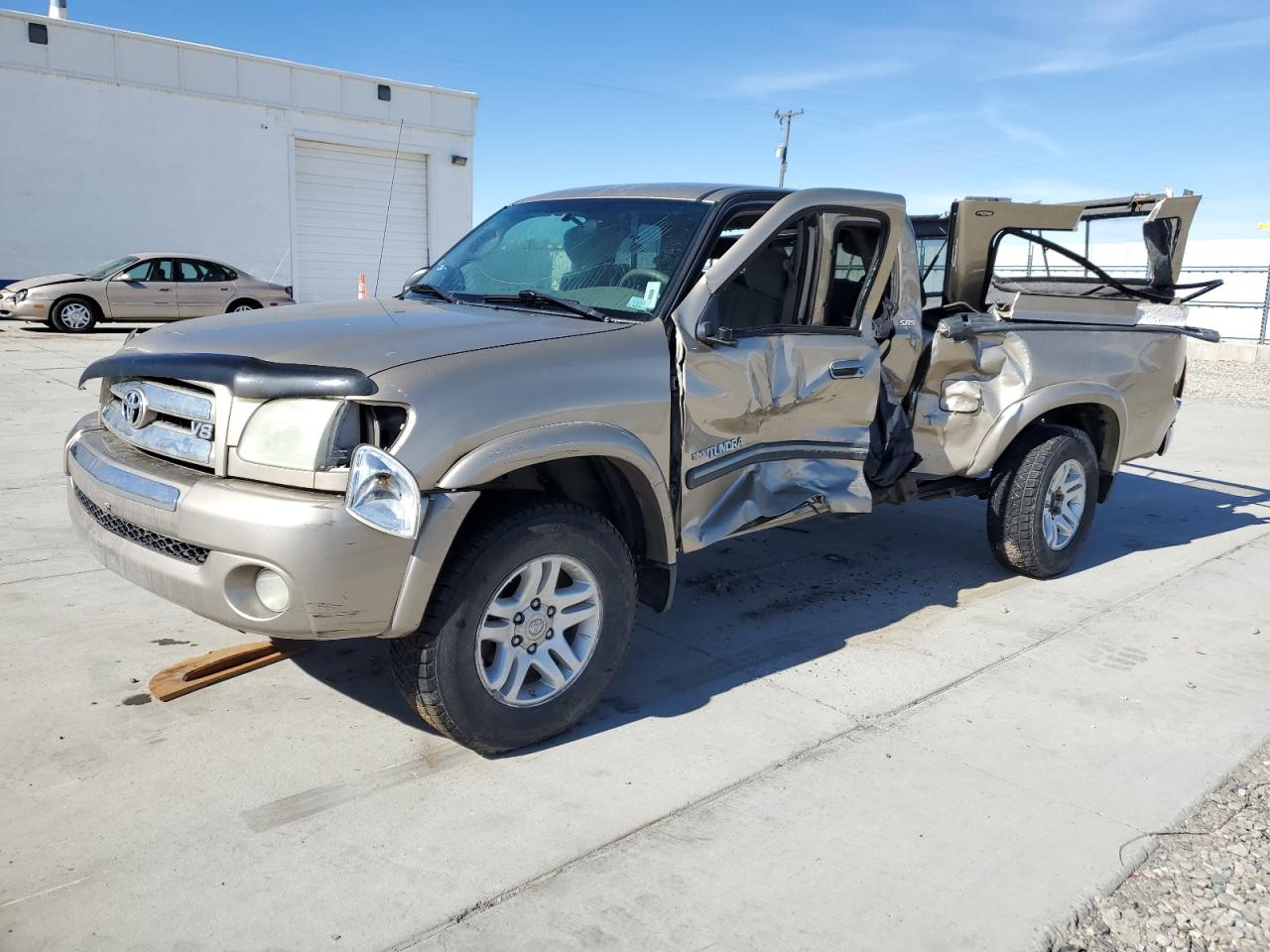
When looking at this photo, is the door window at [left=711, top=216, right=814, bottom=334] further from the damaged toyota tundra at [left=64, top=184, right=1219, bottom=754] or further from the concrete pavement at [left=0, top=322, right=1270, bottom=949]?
the concrete pavement at [left=0, top=322, right=1270, bottom=949]

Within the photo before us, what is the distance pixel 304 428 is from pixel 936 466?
342cm

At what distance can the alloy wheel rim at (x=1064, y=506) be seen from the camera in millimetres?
5434

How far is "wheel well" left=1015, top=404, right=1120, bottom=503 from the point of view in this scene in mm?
5738

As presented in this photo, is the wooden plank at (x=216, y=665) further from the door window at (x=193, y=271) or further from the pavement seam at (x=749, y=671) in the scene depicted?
the door window at (x=193, y=271)

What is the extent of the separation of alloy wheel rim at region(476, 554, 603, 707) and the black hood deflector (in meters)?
Answer: 0.78

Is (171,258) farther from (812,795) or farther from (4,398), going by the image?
(812,795)

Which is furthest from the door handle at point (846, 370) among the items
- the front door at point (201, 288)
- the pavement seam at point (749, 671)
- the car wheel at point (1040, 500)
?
the front door at point (201, 288)

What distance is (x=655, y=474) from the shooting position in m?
3.50

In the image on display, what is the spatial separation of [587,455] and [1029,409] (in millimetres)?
2914

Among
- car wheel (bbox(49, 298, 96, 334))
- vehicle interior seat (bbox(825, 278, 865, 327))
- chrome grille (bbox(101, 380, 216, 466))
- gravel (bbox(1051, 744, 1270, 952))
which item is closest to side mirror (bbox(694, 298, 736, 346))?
vehicle interior seat (bbox(825, 278, 865, 327))

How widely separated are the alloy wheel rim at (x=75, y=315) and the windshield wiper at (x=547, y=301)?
611 inches

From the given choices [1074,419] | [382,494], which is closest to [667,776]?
[382,494]

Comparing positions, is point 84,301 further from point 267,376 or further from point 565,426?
point 565,426

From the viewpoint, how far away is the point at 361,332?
3.24 metres
